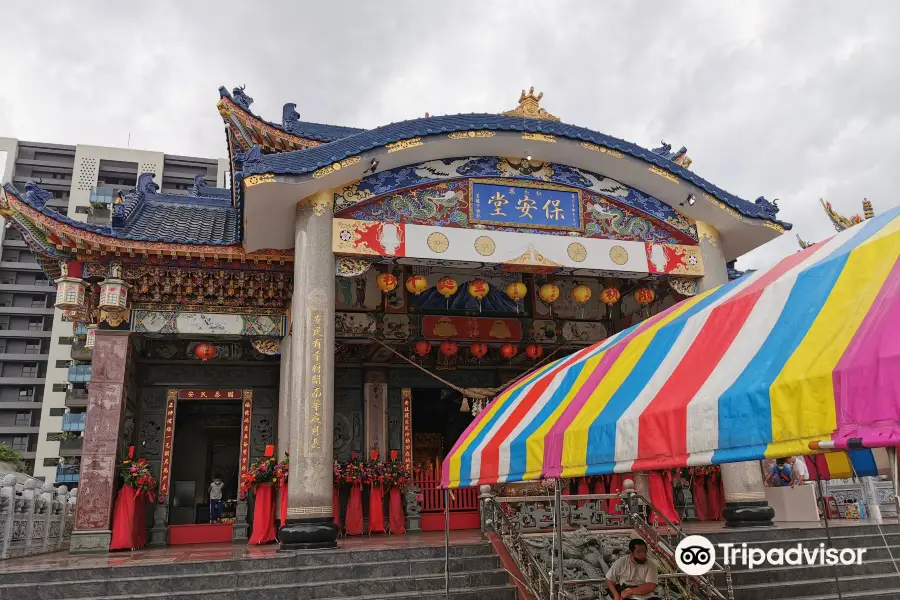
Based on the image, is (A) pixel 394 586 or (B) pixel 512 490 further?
(B) pixel 512 490

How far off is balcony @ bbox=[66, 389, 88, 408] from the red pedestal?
3294 centimetres

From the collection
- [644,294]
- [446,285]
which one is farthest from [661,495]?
[446,285]

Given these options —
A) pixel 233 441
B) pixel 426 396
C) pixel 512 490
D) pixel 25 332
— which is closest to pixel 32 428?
pixel 25 332

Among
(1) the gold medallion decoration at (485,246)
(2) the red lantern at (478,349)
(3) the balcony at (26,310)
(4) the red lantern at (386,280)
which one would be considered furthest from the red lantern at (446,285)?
(3) the balcony at (26,310)

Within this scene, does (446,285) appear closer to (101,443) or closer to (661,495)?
(661,495)

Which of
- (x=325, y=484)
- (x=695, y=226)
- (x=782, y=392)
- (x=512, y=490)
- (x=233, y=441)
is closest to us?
(x=782, y=392)

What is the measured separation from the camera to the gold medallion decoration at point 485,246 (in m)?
9.97

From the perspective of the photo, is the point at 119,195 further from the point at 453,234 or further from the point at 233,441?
the point at 233,441

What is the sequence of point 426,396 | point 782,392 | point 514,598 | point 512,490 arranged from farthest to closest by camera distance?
point 426,396 → point 512,490 → point 514,598 → point 782,392

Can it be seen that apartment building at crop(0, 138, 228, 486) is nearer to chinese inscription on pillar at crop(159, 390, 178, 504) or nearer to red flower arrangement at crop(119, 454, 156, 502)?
chinese inscription on pillar at crop(159, 390, 178, 504)

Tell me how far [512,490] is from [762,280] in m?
10.2

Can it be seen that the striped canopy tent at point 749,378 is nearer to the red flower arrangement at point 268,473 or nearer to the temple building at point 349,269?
the temple building at point 349,269

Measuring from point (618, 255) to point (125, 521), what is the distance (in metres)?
8.78

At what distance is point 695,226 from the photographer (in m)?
11.1
